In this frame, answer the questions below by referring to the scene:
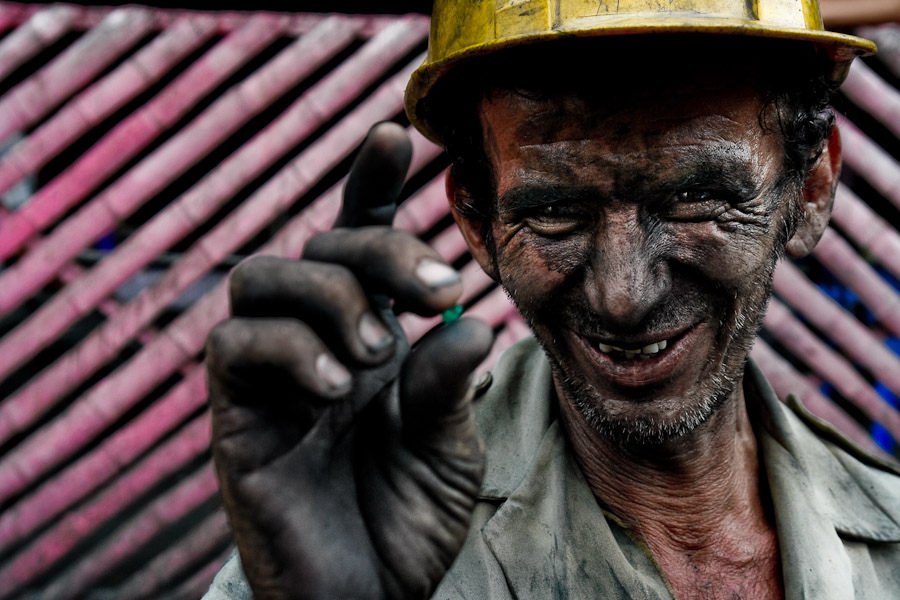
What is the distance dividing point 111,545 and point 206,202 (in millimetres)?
1874

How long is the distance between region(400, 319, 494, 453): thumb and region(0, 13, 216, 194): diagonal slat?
311 cm

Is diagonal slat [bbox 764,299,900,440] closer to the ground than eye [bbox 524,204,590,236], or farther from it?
closer to the ground

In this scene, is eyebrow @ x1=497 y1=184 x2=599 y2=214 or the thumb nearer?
the thumb

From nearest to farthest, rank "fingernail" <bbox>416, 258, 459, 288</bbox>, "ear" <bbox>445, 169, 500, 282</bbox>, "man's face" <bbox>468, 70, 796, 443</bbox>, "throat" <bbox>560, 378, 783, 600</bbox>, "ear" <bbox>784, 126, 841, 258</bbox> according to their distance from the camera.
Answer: "fingernail" <bbox>416, 258, 459, 288</bbox> < "man's face" <bbox>468, 70, 796, 443</bbox> < "throat" <bbox>560, 378, 783, 600</bbox> < "ear" <bbox>784, 126, 841, 258</bbox> < "ear" <bbox>445, 169, 500, 282</bbox>

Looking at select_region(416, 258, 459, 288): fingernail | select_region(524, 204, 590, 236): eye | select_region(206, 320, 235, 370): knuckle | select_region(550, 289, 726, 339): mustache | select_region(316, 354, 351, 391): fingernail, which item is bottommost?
select_region(550, 289, 726, 339): mustache

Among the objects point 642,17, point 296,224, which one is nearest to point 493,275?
point 642,17

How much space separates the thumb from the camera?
1040 millimetres

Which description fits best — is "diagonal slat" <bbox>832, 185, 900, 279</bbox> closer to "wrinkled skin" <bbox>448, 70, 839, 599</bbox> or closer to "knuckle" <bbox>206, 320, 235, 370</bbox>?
"wrinkled skin" <bbox>448, 70, 839, 599</bbox>

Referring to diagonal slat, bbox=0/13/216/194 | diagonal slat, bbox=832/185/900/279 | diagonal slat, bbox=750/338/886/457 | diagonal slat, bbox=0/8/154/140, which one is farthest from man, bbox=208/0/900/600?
diagonal slat, bbox=0/8/154/140

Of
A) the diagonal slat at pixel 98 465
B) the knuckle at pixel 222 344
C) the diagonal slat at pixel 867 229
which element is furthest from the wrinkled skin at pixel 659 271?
the diagonal slat at pixel 98 465

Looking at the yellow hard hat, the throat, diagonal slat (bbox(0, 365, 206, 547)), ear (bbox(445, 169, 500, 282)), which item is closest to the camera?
the yellow hard hat

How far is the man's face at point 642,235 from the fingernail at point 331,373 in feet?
2.14

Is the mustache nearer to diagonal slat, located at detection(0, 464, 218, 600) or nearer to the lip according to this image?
the lip

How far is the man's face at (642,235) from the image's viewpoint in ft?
4.72
